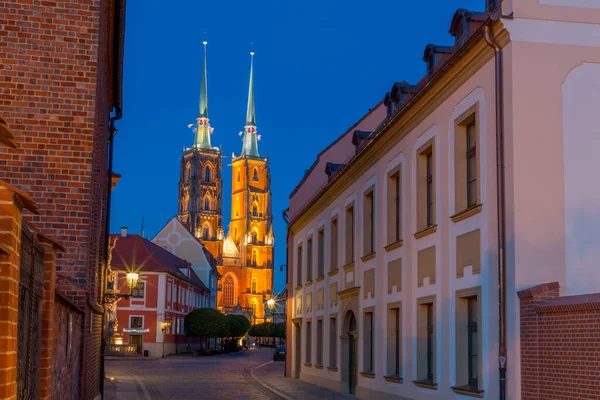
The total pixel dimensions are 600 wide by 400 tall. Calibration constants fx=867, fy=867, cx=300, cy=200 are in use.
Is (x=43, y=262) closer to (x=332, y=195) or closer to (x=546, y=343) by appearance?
(x=546, y=343)

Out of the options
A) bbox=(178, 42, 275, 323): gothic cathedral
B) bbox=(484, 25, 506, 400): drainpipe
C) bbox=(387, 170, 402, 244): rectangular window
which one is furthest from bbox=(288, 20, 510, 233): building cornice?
bbox=(178, 42, 275, 323): gothic cathedral

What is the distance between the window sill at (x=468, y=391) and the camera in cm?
1444

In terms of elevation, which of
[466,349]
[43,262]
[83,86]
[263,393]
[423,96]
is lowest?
[263,393]

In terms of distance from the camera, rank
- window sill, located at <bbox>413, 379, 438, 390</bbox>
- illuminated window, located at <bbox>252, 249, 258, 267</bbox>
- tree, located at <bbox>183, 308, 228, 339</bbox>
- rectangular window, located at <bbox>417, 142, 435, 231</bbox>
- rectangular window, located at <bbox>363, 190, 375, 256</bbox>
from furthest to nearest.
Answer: illuminated window, located at <bbox>252, 249, 258, 267</bbox> → tree, located at <bbox>183, 308, 228, 339</bbox> → rectangular window, located at <bbox>363, 190, 375, 256</bbox> → rectangular window, located at <bbox>417, 142, 435, 231</bbox> → window sill, located at <bbox>413, 379, 438, 390</bbox>

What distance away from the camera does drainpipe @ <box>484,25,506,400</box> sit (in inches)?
525

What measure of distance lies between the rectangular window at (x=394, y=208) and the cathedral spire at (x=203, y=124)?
134 meters

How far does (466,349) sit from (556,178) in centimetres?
376

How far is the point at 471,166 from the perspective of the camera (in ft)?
51.4

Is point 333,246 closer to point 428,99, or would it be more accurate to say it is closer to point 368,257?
point 368,257

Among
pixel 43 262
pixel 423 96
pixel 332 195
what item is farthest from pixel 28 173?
pixel 332 195

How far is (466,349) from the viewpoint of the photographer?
51.2 ft

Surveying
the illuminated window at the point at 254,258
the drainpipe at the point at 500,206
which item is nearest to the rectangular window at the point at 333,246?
the drainpipe at the point at 500,206

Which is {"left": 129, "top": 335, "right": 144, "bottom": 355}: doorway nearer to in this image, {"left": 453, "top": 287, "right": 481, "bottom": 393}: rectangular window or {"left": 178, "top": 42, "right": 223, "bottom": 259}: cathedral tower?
{"left": 453, "top": 287, "right": 481, "bottom": 393}: rectangular window

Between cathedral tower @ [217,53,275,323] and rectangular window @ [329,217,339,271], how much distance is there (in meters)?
117
